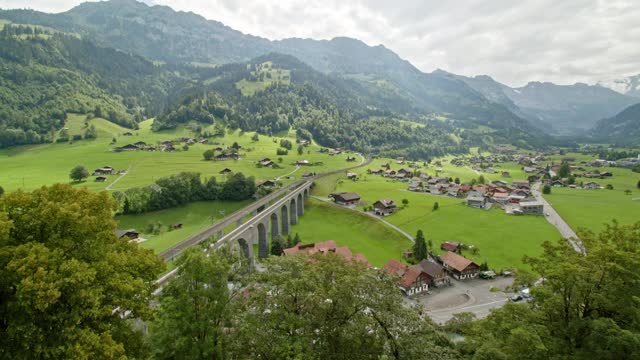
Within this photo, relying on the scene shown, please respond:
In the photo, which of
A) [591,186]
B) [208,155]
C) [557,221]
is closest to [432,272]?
[557,221]

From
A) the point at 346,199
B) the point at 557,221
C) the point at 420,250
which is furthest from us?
the point at 346,199

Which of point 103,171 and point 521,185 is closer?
point 103,171

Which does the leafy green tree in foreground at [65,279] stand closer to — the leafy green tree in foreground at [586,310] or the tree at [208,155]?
the leafy green tree in foreground at [586,310]

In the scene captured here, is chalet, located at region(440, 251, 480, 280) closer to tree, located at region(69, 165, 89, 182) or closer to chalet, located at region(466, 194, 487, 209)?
chalet, located at region(466, 194, 487, 209)

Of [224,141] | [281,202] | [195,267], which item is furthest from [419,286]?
[224,141]

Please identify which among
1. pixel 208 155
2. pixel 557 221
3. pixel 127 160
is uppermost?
pixel 208 155

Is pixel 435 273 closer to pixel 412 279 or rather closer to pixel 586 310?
pixel 412 279

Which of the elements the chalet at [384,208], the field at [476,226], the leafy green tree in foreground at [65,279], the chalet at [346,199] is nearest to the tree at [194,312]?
the leafy green tree in foreground at [65,279]
